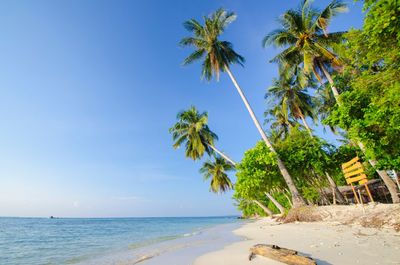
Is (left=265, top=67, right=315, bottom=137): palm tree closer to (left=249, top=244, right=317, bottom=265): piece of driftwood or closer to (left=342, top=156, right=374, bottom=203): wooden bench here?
(left=342, top=156, right=374, bottom=203): wooden bench

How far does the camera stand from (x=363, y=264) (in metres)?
4.24

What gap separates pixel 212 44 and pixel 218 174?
19.0m

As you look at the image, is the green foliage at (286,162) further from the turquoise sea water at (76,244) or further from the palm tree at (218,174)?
the palm tree at (218,174)

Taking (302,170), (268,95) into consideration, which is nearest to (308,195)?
(302,170)

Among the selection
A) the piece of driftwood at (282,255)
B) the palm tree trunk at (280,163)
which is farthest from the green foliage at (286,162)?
the piece of driftwood at (282,255)

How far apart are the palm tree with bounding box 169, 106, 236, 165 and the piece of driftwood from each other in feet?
64.0

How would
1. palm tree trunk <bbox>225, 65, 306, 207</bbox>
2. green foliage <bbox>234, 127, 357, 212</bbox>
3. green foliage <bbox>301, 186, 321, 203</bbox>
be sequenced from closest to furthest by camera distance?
1. palm tree trunk <bbox>225, 65, 306, 207</bbox>
2. green foliage <bbox>234, 127, 357, 212</bbox>
3. green foliage <bbox>301, 186, 321, 203</bbox>

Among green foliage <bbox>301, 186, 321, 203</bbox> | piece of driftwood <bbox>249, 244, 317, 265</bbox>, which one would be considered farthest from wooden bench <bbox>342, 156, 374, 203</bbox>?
green foliage <bbox>301, 186, 321, 203</bbox>

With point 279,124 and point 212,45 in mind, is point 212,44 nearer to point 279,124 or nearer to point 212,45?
point 212,45

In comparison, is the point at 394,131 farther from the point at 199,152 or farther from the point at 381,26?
the point at 199,152

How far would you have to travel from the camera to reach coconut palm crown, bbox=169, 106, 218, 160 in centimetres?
2539

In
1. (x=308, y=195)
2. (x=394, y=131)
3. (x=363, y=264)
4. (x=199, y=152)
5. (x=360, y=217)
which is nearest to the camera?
(x=363, y=264)

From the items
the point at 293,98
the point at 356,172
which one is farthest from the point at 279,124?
the point at 356,172

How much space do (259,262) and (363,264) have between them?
1.87 metres
